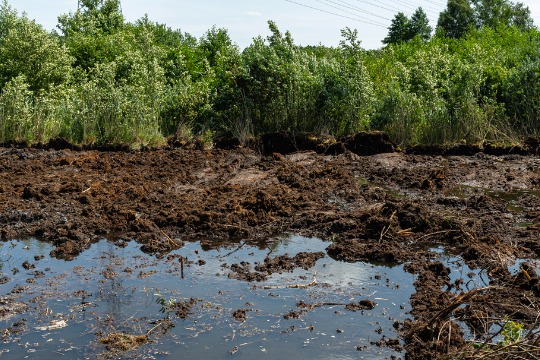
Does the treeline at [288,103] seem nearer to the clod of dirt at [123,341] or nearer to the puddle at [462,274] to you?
the puddle at [462,274]

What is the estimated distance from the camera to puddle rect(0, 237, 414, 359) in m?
5.94

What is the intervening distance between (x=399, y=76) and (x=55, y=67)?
10.8 metres

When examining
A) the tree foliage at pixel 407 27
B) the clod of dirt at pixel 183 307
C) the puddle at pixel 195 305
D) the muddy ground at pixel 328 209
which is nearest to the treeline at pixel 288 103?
the muddy ground at pixel 328 209

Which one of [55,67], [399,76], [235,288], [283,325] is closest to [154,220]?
[235,288]

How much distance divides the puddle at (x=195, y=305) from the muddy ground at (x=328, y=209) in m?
0.29

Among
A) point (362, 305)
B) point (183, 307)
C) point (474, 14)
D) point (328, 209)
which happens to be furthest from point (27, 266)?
point (474, 14)

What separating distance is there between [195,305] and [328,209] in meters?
4.03

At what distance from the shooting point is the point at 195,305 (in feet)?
22.6

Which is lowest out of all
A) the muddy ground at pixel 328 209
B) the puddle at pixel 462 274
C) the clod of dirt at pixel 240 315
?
the clod of dirt at pixel 240 315

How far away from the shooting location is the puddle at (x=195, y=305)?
19.5ft

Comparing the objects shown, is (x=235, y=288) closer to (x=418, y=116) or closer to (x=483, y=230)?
(x=483, y=230)

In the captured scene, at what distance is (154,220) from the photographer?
9.89 meters

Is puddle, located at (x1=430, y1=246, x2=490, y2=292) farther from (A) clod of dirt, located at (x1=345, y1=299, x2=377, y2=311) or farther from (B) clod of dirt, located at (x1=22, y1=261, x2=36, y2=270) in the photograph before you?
(B) clod of dirt, located at (x1=22, y1=261, x2=36, y2=270)

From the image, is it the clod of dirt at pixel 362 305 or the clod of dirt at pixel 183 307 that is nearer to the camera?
the clod of dirt at pixel 183 307
